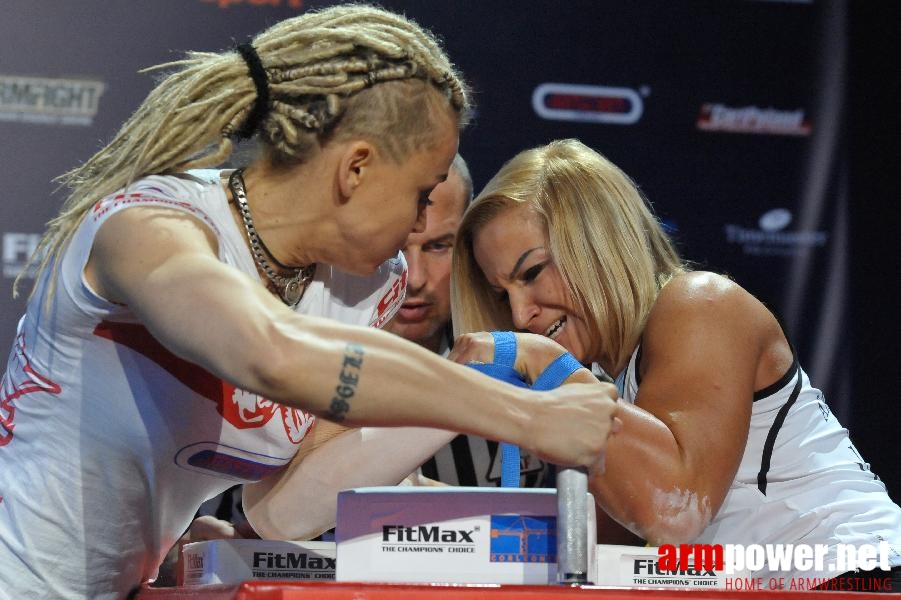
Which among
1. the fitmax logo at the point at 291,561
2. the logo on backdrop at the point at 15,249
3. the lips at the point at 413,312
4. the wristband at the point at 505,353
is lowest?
the fitmax logo at the point at 291,561

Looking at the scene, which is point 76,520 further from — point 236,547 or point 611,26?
point 611,26

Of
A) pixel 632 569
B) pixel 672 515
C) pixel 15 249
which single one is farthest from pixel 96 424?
pixel 15 249

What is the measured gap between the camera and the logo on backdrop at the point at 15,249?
2656 mm

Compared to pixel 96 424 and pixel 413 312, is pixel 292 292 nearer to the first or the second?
pixel 96 424

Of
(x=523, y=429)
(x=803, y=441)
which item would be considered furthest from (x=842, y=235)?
(x=523, y=429)

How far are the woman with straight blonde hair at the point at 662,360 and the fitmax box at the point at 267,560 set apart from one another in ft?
1.00

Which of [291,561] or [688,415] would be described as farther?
[688,415]

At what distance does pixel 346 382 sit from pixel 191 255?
21cm

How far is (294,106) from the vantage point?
129 cm

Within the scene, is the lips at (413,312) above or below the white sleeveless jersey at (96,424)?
above

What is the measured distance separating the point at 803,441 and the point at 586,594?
0.99 m

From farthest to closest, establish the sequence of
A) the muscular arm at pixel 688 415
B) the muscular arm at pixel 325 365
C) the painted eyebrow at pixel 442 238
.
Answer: the painted eyebrow at pixel 442 238, the muscular arm at pixel 688 415, the muscular arm at pixel 325 365

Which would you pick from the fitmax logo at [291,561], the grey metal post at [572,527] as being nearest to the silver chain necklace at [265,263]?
the fitmax logo at [291,561]

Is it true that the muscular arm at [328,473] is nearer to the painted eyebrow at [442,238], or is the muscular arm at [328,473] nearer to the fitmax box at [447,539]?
the fitmax box at [447,539]
